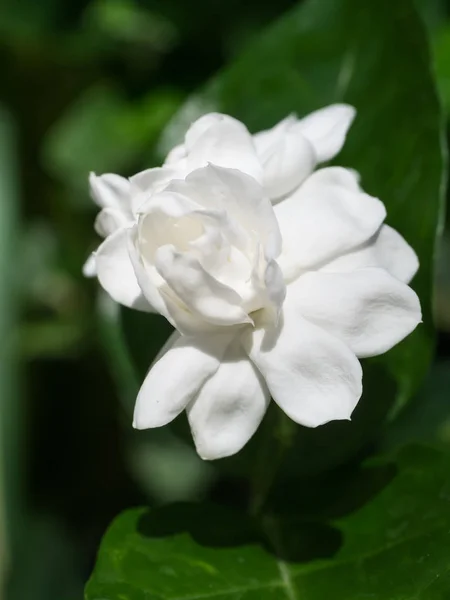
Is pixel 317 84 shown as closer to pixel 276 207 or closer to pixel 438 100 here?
pixel 438 100

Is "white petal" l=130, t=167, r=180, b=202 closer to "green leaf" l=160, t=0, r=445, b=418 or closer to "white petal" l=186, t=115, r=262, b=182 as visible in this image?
"white petal" l=186, t=115, r=262, b=182

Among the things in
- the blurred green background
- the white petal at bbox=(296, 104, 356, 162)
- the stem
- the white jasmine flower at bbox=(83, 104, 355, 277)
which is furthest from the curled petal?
the blurred green background

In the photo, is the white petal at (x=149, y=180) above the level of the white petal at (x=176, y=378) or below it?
above

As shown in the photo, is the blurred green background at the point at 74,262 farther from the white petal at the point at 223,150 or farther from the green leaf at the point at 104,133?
the white petal at the point at 223,150

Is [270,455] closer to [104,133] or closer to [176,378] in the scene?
[176,378]

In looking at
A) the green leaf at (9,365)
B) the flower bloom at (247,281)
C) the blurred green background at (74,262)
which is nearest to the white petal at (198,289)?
the flower bloom at (247,281)

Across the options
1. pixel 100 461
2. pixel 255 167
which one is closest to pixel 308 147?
pixel 255 167
